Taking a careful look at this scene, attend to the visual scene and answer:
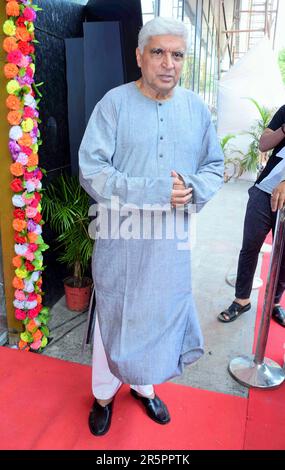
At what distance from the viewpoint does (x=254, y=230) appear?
2.43 m

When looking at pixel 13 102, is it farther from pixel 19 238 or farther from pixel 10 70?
pixel 19 238

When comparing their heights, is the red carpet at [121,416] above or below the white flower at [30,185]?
below

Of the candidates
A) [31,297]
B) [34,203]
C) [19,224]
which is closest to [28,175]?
[34,203]

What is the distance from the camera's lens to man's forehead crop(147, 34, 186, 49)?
132 cm

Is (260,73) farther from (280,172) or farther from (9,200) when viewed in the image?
(9,200)

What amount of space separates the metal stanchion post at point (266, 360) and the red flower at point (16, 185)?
1.33m

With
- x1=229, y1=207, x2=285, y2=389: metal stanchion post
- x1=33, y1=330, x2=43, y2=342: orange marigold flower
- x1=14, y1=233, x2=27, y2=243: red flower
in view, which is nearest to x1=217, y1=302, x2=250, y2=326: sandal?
x1=229, y1=207, x2=285, y2=389: metal stanchion post

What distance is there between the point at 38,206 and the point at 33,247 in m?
0.23

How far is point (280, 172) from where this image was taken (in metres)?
2.07

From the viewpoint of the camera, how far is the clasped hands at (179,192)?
4.48ft

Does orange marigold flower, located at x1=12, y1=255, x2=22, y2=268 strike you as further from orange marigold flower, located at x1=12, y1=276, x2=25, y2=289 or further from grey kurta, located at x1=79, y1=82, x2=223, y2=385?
grey kurta, located at x1=79, y1=82, x2=223, y2=385

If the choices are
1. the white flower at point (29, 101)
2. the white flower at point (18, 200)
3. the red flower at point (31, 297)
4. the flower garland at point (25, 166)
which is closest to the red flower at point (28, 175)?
the flower garland at point (25, 166)

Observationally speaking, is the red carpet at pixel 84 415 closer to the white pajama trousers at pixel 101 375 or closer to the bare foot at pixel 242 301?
the white pajama trousers at pixel 101 375

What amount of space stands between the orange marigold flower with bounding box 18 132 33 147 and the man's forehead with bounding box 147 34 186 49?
2.85 ft
